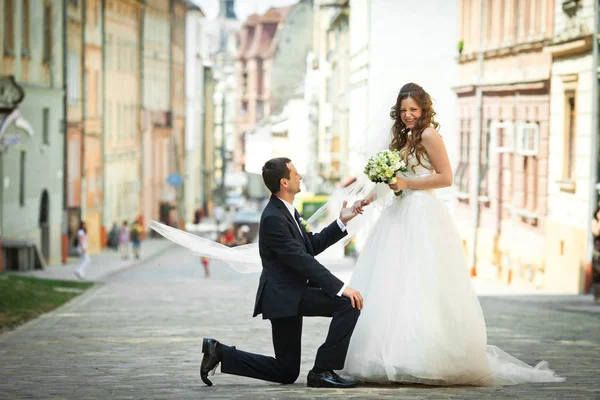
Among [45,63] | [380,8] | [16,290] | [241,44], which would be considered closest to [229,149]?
[241,44]

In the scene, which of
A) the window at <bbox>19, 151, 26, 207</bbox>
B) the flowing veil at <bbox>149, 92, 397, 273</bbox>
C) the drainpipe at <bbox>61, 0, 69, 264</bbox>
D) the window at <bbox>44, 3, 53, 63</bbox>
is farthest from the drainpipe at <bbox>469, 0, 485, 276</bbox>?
the flowing veil at <bbox>149, 92, 397, 273</bbox>

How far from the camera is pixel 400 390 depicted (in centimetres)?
876

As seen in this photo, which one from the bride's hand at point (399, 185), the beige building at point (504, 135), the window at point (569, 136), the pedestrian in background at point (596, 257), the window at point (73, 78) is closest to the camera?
the bride's hand at point (399, 185)

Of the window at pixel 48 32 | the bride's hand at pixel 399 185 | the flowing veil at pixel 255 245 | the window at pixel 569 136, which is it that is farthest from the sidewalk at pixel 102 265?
the bride's hand at pixel 399 185

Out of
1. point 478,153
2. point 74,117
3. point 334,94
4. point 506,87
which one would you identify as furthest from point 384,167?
point 334,94

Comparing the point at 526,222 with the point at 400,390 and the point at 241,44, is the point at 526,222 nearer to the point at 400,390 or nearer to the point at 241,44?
the point at 400,390

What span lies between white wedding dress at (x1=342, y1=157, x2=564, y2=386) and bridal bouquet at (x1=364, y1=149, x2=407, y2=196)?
0.81 feet

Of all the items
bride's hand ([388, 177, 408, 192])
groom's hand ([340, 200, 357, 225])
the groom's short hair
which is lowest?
groom's hand ([340, 200, 357, 225])

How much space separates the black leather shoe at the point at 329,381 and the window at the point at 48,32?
36.3m

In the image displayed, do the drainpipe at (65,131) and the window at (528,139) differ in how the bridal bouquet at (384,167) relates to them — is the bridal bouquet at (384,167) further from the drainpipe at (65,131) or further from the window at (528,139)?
the drainpipe at (65,131)

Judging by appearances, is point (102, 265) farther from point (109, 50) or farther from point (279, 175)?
point (279, 175)

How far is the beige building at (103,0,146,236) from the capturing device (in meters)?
63.3

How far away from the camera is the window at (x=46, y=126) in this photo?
43.5m

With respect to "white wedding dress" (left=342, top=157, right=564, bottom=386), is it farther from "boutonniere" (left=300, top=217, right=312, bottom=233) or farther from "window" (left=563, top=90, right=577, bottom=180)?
"window" (left=563, top=90, right=577, bottom=180)
